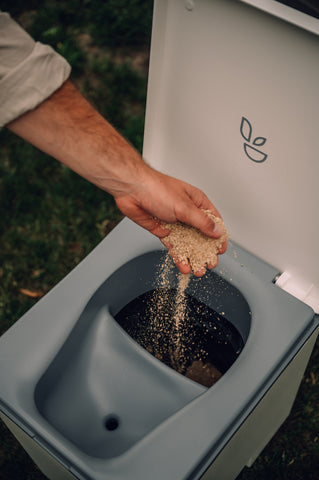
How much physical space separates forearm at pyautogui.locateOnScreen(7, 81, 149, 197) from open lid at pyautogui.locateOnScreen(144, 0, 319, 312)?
13cm

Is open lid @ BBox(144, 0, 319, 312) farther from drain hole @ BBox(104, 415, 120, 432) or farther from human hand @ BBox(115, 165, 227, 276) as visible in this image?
drain hole @ BBox(104, 415, 120, 432)

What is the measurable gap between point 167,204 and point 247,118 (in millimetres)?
219

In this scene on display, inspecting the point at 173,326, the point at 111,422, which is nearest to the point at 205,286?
the point at 173,326

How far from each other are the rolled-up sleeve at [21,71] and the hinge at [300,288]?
0.57m

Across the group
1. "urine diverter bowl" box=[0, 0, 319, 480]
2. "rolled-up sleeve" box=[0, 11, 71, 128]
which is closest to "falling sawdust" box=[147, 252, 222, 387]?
"urine diverter bowl" box=[0, 0, 319, 480]

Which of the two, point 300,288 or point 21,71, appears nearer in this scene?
point 21,71

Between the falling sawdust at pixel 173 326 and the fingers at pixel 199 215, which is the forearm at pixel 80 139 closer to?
the fingers at pixel 199 215

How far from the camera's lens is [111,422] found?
955mm

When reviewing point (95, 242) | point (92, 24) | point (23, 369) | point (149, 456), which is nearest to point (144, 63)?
point (92, 24)

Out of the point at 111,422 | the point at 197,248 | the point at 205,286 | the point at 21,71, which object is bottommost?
the point at 111,422

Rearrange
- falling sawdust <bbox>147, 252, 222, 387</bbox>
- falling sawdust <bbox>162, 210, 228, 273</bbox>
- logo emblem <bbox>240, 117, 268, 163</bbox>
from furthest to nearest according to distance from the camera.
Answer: falling sawdust <bbox>147, 252, 222, 387</bbox>
falling sawdust <bbox>162, 210, 228, 273</bbox>
logo emblem <bbox>240, 117, 268, 163</bbox>

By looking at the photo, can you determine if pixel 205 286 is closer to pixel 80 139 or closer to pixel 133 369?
pixel 133 369

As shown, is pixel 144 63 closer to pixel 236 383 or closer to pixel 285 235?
pixel 285 235

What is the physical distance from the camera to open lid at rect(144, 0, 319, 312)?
69 centimetres
